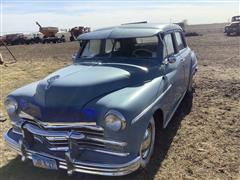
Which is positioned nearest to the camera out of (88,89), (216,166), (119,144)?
(119,144)

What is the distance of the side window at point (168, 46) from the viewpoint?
5.27m

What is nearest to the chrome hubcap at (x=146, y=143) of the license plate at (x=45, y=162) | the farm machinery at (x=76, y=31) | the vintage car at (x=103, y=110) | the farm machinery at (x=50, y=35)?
the vintage car at (x=103, y=110)

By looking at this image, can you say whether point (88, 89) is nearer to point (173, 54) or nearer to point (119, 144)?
point (119, 144)

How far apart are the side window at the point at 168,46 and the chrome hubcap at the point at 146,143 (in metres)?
1.49

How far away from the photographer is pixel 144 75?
4602mm

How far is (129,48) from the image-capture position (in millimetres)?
5270

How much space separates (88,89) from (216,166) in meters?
2.04

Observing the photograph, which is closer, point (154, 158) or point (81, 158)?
point (81, 158)

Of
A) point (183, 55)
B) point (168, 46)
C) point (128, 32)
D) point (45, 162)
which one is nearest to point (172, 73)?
point (168, 46)

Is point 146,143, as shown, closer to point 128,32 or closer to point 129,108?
point 129,108

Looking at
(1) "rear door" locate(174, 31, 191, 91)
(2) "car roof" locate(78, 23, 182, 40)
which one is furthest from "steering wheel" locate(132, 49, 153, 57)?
(1) "rear door" locate(174, 31, 191, 91)

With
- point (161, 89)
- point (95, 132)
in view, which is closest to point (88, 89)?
point (95, 132)

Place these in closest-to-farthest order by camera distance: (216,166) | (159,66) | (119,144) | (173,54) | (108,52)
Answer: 1. (119,144)
2. (216,166)
3. (159,66)
4. (108,52)
5. (173,54)

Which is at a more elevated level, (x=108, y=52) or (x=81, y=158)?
(x=108, y=52)
